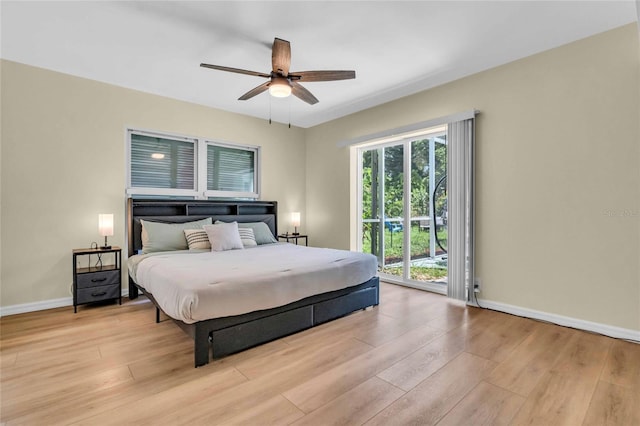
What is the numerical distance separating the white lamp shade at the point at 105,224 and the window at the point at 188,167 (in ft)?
1.91

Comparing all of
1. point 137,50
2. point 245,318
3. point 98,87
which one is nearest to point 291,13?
point 137,50

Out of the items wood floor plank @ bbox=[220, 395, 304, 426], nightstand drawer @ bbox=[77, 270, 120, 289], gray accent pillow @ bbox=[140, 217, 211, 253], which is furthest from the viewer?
gray accent pillow @ bbox=[140, 217, 211, 253]

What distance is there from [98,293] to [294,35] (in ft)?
11.4

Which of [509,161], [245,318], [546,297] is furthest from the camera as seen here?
[509,161]

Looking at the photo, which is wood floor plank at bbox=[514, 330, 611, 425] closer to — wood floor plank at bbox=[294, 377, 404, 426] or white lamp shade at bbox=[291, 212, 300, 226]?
wood floor plank at bbox=[294, 377, 404, 426]

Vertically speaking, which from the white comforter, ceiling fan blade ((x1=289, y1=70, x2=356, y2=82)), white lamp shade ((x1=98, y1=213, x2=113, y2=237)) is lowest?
the white comforter

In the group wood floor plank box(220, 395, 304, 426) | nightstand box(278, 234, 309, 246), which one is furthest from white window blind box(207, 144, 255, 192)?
wood floor plank box(220, 395, 304, 426)

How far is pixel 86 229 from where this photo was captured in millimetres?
3746

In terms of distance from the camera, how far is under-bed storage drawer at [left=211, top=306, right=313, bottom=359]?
7.50 ft

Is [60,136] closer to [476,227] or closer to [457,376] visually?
[457,376]

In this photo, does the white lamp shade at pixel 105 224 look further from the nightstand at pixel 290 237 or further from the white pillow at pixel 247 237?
the nightstand at pixel 290 237

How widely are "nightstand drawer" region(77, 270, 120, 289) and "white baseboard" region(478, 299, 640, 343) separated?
14.0ft

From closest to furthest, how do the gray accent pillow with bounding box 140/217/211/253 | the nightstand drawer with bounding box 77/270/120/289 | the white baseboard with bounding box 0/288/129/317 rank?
the white baseboard with bounding box 0/288/129/317, the nightstand drawer with bounding box 77/270/120/289, the gray accent pillow with bounding box 140/217/211/253

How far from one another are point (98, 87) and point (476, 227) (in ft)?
16.2
